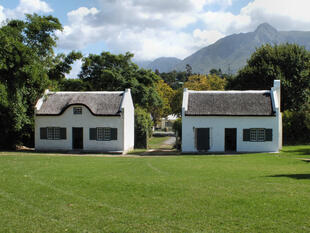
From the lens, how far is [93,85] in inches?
1684

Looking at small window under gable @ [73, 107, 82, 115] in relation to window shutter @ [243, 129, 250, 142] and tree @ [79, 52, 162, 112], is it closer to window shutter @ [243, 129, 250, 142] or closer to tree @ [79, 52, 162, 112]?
tree @ [79, 52, 162, 112]

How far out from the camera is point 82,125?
27.8 metres

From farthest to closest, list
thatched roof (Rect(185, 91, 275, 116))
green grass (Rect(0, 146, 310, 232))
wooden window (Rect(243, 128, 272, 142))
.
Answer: thatched roof (Rect(185, 91, 275, 116)), wooden window (Rect(243, 128, 272, 142)), green grass (Rect(0, 146, 310, 232))

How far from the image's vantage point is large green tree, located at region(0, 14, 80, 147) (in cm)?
2578

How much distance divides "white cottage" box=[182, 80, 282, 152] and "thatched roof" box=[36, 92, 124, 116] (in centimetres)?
630

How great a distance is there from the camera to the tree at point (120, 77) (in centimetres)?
4078

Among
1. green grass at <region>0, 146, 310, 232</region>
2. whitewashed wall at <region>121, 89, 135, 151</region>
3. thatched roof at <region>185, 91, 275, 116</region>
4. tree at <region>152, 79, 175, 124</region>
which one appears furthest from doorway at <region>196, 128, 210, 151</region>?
tree at <region>152, 79, 175, 124</region>

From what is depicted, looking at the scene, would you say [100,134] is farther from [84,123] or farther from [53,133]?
[53,133]

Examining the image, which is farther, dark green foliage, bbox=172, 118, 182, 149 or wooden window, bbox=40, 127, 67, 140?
dark green foliage, bbox=172, 118, 182, 149

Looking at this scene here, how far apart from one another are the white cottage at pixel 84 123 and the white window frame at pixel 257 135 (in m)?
10.7

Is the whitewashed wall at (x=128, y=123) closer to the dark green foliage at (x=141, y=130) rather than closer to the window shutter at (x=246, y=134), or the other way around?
the dark green foliage at (x=141, y=130)

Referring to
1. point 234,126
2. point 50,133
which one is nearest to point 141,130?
point 50,133

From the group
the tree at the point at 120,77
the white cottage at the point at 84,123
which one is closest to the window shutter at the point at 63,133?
the white cottage at the point at 84,123

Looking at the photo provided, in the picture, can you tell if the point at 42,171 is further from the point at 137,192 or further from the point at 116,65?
the point at 116,65
